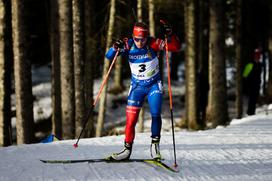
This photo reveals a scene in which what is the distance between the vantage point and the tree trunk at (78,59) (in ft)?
40.0

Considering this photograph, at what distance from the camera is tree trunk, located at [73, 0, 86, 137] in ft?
40.0

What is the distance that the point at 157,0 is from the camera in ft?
55.2

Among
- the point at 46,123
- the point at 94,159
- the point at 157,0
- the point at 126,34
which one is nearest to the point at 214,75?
the point at 157,0

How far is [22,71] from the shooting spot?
1175cm

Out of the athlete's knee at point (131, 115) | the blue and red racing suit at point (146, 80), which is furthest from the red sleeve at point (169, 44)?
the athlete's knee at point (131, 115)

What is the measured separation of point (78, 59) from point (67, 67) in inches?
21.1

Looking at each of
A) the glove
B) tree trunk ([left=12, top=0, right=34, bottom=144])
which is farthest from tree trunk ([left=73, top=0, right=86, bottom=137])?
the glove

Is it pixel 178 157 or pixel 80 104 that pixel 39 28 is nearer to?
pixel 80 104

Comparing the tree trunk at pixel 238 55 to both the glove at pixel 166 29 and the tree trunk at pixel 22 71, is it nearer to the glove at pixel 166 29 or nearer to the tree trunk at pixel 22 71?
the tree trunk at pixel 22 71

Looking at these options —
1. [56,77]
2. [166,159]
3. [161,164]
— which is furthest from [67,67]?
[161,164]

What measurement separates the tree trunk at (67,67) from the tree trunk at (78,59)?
0.24 meters

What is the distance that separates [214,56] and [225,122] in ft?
7.17

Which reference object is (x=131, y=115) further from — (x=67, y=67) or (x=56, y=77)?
(x=56, y=77)

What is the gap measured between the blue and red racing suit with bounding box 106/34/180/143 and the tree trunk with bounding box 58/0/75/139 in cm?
400
